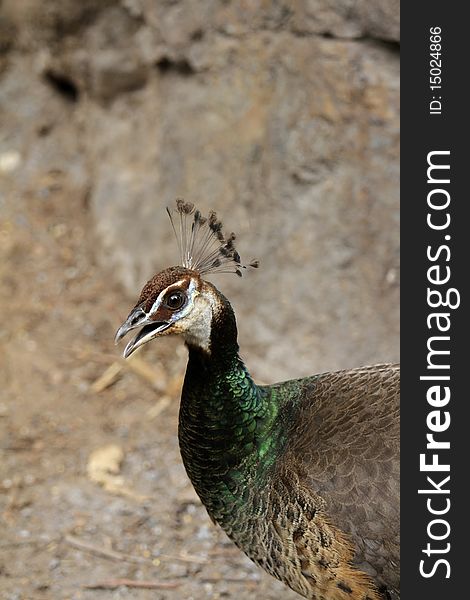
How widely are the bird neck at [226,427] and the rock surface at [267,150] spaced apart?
56.1 inches

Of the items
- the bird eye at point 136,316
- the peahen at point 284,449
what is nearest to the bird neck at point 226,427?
the peahen at point 284,449

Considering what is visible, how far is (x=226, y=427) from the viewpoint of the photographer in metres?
2.99

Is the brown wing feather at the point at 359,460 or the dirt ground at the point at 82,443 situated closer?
the brown wing feather at the point at 359,460

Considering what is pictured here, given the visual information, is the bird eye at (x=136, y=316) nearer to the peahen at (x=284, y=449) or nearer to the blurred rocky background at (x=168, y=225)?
the peahen at (x=284, y=449)

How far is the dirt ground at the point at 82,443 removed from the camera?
3.74 m

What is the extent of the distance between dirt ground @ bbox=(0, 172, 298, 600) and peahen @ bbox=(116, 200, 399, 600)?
0.79 m

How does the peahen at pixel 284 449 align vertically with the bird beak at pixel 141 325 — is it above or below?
below

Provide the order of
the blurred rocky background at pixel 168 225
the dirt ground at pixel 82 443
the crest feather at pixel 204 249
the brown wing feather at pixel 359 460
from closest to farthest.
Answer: the brown wing feather at pixel 359 460 < the crest feather at pixel 204 249 < the dirt ground at pixel 82 443 < the blurred rocky background at pixel 168 225

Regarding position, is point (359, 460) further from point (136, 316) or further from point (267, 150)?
point (267, 150)

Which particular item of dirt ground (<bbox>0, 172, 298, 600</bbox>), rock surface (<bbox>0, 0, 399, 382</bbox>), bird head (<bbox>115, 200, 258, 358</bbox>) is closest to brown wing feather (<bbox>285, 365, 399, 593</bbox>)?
bird head (<bbox>115, 200, 258, 358</bbox>)

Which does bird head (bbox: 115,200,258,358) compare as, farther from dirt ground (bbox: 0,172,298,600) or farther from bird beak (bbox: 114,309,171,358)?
dirt ground (bbox: 0,172,298,600)

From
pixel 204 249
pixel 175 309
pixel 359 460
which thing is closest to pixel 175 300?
pixel 175 309

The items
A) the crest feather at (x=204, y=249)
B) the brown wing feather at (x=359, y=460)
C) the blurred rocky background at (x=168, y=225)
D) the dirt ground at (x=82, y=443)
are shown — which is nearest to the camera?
the brown wing feather at (x=359, y=460)

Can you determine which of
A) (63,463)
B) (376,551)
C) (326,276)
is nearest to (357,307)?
(326,276)
